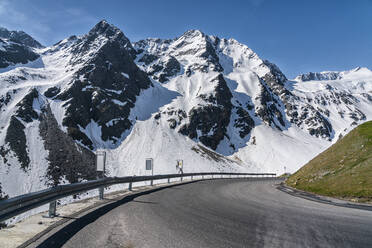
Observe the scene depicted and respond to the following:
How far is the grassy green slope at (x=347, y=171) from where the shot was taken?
1447 cm

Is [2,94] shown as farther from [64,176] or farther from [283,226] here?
[283,226]

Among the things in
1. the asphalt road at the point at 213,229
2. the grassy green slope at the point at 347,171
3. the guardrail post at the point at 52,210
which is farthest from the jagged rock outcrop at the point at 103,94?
the asphalt road at the point at 213,229

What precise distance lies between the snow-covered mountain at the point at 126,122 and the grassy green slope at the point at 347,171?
2265 inches

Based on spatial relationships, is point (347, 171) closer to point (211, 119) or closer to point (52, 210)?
point (52, 210)

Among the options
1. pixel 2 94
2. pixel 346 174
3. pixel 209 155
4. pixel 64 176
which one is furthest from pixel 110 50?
pixel 346 174

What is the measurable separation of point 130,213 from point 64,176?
63.0 meters

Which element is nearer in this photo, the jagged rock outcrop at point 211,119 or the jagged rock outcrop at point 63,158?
the jagged rock outcrop at point 63,158

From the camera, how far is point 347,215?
9.12 m

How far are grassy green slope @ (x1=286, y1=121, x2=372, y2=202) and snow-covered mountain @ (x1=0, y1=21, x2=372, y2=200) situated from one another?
5753 centimetres

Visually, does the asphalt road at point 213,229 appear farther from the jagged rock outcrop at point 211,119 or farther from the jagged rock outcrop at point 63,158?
the jagged rock outcrop at point 211,119

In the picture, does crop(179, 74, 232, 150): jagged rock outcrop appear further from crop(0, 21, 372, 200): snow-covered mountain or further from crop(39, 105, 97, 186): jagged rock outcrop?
crop(39, 105, 97, 186): jagged rock outcrop

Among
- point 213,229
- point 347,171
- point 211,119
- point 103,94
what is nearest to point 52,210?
point 213,229

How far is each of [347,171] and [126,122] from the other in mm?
108758

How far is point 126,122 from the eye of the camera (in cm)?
11931
